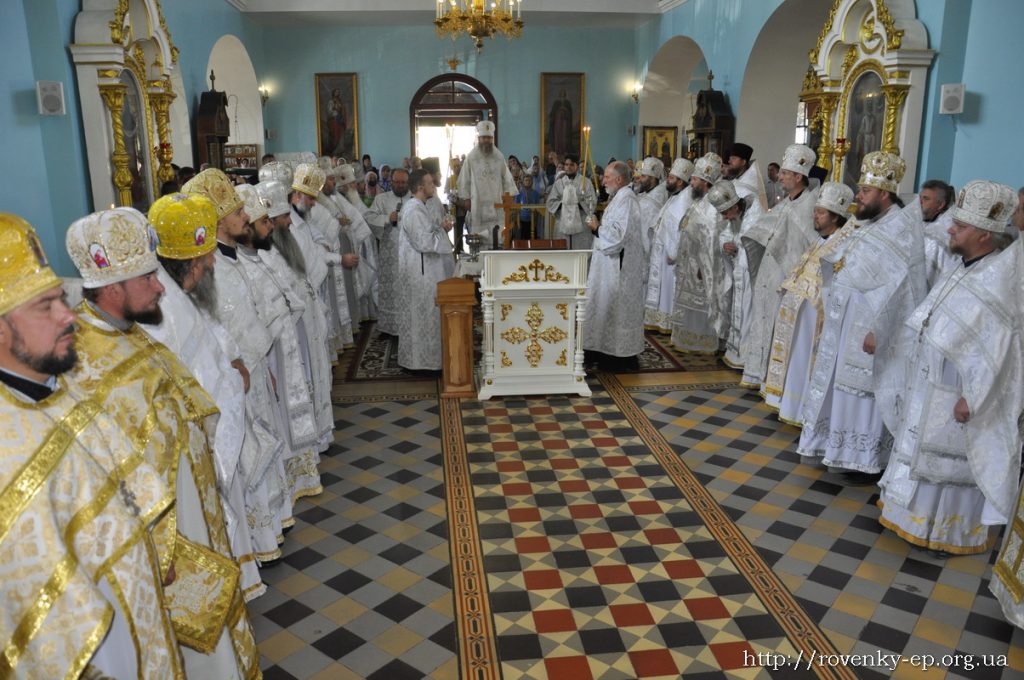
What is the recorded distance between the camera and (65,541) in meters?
1.65

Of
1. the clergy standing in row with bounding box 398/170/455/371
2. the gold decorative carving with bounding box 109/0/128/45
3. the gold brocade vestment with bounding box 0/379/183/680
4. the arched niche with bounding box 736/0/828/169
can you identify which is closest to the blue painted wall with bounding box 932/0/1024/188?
the arched niche with bounding box 736/0/828/169

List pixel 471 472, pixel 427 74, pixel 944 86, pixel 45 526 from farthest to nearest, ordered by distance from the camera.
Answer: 1. pixel 427 74
2. pixel 944 86
3. pixel 471 472
4. pixel 45 526

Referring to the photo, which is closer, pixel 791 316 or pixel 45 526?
pixel 45 526

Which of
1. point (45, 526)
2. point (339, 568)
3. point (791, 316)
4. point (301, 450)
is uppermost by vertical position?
point (45, 526)

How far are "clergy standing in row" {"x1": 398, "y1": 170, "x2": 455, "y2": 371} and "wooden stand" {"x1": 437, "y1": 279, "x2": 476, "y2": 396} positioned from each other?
2.02 ft

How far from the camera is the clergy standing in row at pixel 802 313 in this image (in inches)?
202

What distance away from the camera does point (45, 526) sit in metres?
1.61

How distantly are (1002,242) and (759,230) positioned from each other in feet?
9.07

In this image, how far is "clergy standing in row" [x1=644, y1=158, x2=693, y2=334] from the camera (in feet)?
26.5

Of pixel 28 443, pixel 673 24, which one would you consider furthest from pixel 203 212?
pixel 673 24

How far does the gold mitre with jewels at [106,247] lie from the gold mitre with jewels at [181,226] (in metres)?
0.54

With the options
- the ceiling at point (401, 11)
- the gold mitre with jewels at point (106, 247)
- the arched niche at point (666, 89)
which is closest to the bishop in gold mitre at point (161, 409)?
the gold mitre with jewels at point (106, 247)

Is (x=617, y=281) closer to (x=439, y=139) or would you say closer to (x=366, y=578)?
(x=366, y=578)

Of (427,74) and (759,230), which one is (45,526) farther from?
(427,74)
